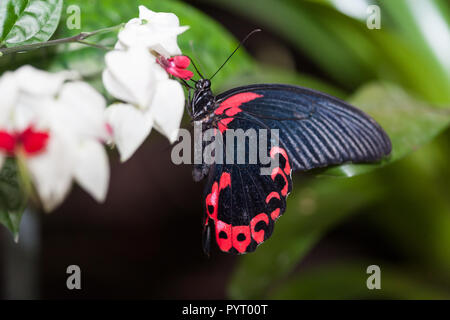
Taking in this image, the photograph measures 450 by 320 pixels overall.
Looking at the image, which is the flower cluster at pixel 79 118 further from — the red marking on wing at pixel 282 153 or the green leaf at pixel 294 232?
the green leaf at pixel 294 232

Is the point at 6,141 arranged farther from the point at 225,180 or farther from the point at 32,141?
the point at 225,180

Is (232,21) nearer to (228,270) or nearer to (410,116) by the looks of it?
(228,270)

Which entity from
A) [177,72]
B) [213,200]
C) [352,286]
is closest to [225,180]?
[213,200]

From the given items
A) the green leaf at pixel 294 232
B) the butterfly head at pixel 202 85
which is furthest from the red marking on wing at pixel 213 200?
the green leaf at pixel 294 232

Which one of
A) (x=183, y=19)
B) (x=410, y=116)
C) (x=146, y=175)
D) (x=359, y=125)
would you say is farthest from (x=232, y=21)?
→ (x=359, y=125)

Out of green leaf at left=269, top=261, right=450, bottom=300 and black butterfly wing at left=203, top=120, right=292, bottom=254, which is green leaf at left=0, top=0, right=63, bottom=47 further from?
green leaf at left=269, top=261, right=450, bottom=300
